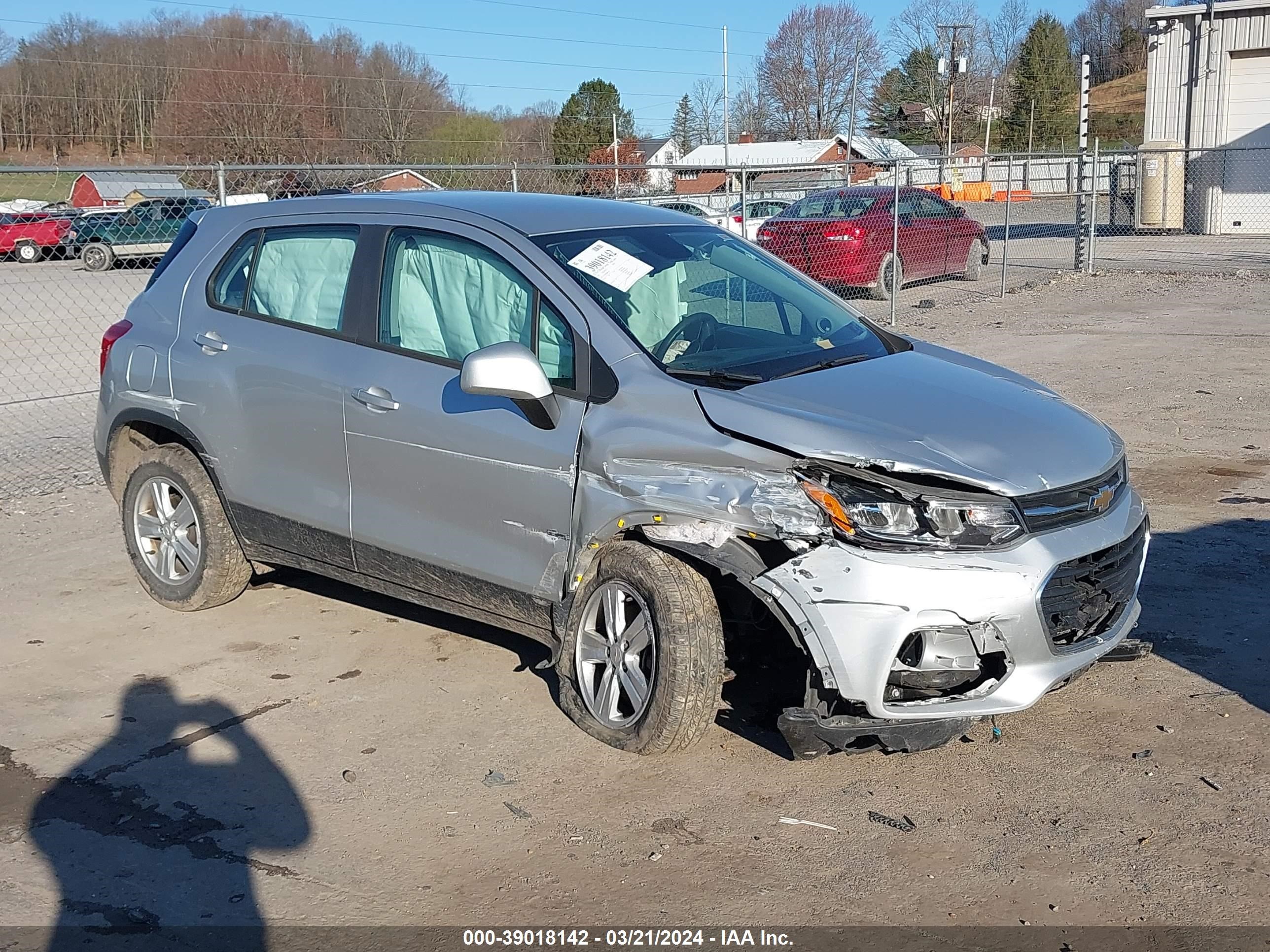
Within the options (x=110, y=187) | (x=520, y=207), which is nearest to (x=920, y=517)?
(x=520, y=207)

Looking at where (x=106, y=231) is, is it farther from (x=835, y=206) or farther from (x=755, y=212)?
(x=835, y=206)

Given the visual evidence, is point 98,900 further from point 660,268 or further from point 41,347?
point 41,347

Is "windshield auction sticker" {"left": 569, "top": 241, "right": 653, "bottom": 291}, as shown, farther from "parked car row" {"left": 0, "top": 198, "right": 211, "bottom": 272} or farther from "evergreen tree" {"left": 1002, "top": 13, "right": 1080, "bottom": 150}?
"evergreen tree" {"left": 1002, "top": 13, "right": 1080, "bottom": 150}

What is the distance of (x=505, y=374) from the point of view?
4.16m

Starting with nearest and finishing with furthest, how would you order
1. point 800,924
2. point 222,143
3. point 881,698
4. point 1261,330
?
point 800,924 < point 881,698 < point 1261,330 < point 222,143

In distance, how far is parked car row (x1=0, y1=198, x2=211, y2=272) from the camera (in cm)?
3044

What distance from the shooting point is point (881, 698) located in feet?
12.4

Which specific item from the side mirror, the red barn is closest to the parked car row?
the red barn

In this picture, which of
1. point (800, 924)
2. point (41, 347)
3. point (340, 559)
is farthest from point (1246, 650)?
point (41, 347)

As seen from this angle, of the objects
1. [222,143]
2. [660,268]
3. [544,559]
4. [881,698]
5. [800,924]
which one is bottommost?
[800,924]

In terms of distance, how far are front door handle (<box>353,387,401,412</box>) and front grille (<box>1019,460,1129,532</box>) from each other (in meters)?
2.29

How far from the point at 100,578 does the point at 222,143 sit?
40.8m

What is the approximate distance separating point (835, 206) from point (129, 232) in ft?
65.1

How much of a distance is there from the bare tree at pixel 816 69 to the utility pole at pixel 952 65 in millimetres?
5639
